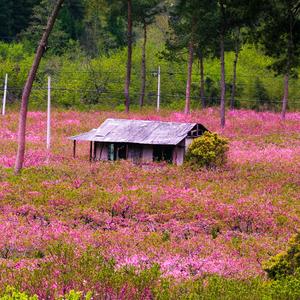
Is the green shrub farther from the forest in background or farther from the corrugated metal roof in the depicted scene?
the forest in background

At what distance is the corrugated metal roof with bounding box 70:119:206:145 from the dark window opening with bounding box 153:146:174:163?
2.88 ft

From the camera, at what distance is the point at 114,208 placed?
23047mm

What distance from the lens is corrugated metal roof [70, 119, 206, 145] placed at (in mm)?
34625

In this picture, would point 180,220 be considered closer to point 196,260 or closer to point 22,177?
point 196,260

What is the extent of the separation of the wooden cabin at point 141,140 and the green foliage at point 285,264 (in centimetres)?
2094

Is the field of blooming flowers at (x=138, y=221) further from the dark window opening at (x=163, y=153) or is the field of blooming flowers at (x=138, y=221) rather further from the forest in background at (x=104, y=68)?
the forest in background at (x=104, y=68)

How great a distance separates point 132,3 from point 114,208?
32.6 metres

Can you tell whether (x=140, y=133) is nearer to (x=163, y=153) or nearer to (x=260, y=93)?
(x=163, y=153)

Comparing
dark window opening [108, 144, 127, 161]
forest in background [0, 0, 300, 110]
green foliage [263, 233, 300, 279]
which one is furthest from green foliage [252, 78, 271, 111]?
green foliage [263, 233, 300, 279]

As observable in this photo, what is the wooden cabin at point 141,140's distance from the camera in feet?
114

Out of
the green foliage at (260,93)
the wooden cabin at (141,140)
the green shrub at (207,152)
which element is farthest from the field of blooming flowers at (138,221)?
the green foliage at (260,93)

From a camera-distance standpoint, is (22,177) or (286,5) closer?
(22,177)

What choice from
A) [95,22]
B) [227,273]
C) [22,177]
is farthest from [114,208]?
[95,22]

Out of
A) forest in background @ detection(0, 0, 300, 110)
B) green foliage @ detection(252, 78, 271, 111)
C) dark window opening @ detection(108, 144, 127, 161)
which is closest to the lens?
dark window opening @ detection(108, 144, 127, 161)
